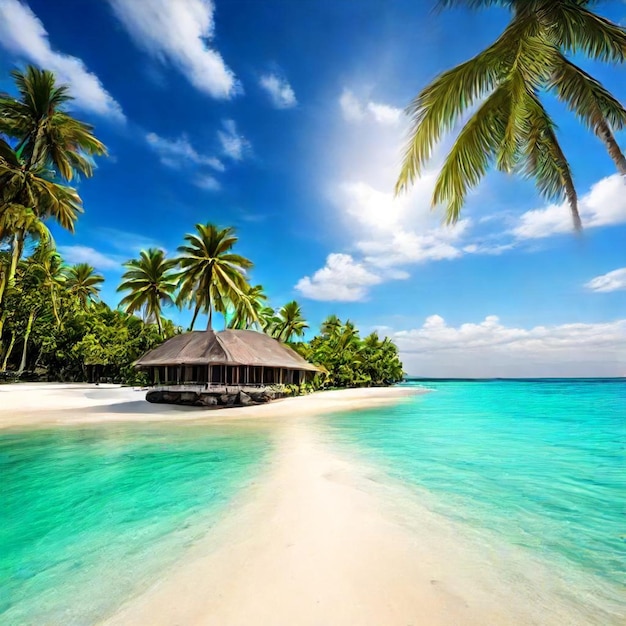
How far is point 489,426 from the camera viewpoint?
46.4 feet

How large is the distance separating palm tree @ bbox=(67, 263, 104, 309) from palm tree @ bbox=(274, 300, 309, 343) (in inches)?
748

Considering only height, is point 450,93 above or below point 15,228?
below

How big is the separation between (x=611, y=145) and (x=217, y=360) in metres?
15.6

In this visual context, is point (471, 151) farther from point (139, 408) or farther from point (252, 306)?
point (252, 306)

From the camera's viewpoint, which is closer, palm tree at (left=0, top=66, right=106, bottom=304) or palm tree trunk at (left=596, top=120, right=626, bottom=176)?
palm tree trunk at (left=596, top=120, right=626, bottom=176)

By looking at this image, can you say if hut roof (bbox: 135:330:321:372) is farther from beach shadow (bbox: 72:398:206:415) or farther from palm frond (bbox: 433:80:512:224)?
palm frond (bbox: 433:80:512:224)

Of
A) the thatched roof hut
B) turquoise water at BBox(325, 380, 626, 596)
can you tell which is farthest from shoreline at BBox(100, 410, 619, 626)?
the thatched roof hut

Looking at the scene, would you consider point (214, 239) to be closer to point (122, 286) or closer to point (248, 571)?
point (122, 286)

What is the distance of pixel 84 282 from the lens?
1474 inches

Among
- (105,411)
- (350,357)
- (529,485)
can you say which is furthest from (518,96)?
(350,357)

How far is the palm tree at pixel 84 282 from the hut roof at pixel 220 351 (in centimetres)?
2122

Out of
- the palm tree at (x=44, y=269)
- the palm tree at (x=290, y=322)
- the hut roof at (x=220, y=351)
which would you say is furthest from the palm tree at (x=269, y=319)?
the palm tree at (x=44, y=269)

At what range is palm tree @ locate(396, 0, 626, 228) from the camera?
487 centimetres

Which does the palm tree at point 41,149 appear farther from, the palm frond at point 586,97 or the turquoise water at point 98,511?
the palm frond at point 586,97
